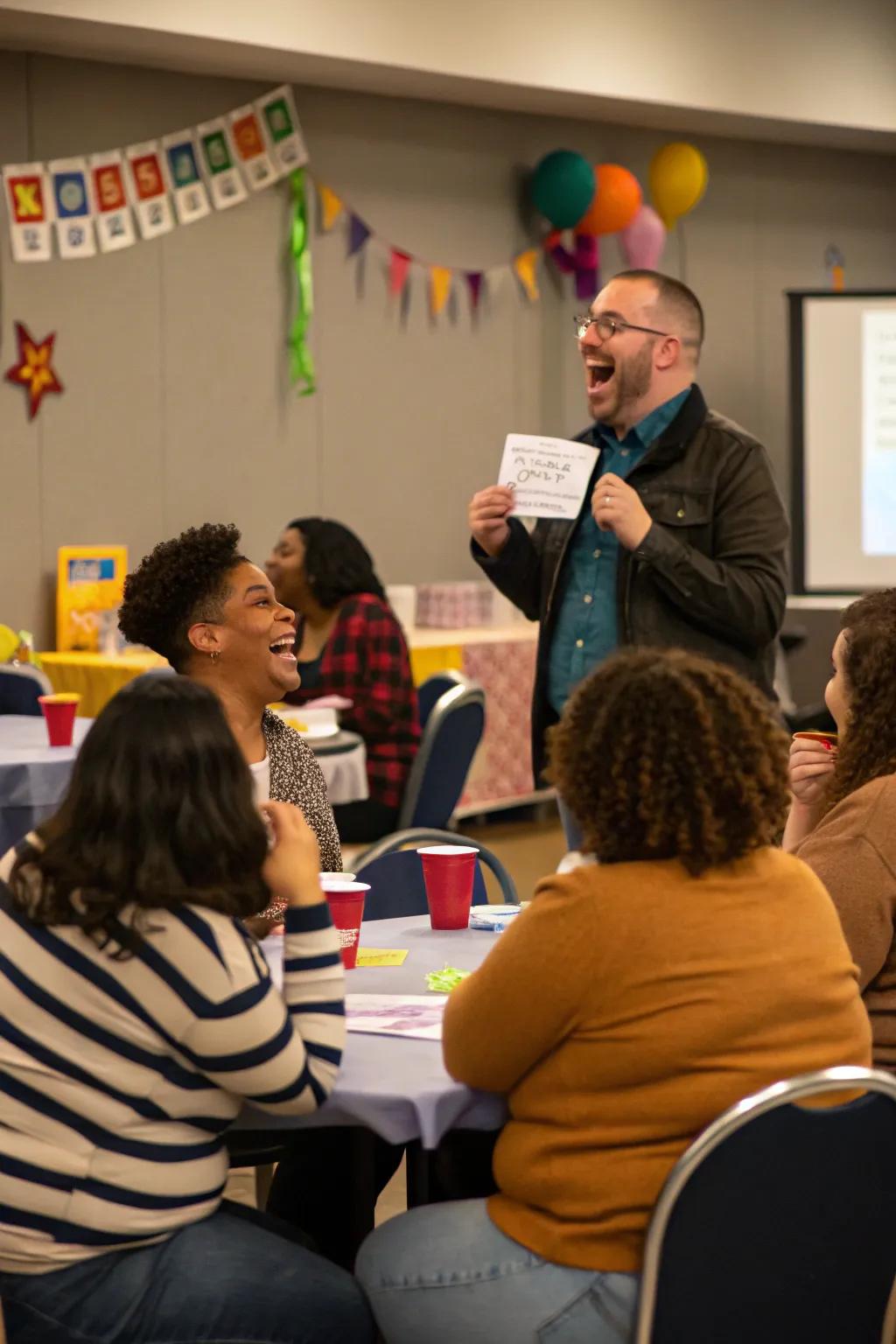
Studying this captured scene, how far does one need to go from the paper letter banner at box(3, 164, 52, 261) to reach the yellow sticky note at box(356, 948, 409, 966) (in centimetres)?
466

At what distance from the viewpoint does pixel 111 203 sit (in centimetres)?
657

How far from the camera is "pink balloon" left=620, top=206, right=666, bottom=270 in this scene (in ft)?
26.4

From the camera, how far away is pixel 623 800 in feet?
5.63

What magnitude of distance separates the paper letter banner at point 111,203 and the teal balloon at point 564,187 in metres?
2.07

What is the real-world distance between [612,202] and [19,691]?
13.6 feet

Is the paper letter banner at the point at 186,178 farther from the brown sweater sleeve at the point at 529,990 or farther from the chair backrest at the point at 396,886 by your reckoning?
the brown sweater sleeve at the point at 529,990

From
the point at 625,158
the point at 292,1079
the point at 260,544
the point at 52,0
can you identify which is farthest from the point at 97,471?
the point at 292,1079

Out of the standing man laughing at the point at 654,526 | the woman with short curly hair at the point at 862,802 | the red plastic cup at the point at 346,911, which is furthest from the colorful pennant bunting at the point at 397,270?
the red plastic cup at the point at 346,911

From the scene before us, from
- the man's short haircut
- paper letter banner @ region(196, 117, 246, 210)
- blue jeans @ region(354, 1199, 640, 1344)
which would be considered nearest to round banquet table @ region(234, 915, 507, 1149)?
blue jeans @ region(354, 1199, 640, 1344)

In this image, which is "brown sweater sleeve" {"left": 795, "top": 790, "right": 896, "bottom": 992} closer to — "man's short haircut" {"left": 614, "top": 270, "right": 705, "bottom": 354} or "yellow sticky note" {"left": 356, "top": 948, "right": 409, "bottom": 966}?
"yellow sticky note" {"left": 356, "top": 948, "right": 409, "bottom": 966}

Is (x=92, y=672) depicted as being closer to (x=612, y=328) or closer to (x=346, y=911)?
(x=612, y=328)

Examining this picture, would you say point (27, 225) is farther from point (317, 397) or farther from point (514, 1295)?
point (514, 1295)

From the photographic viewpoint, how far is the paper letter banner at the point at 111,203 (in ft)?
21.4

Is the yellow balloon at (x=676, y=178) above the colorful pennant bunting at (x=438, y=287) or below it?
above
